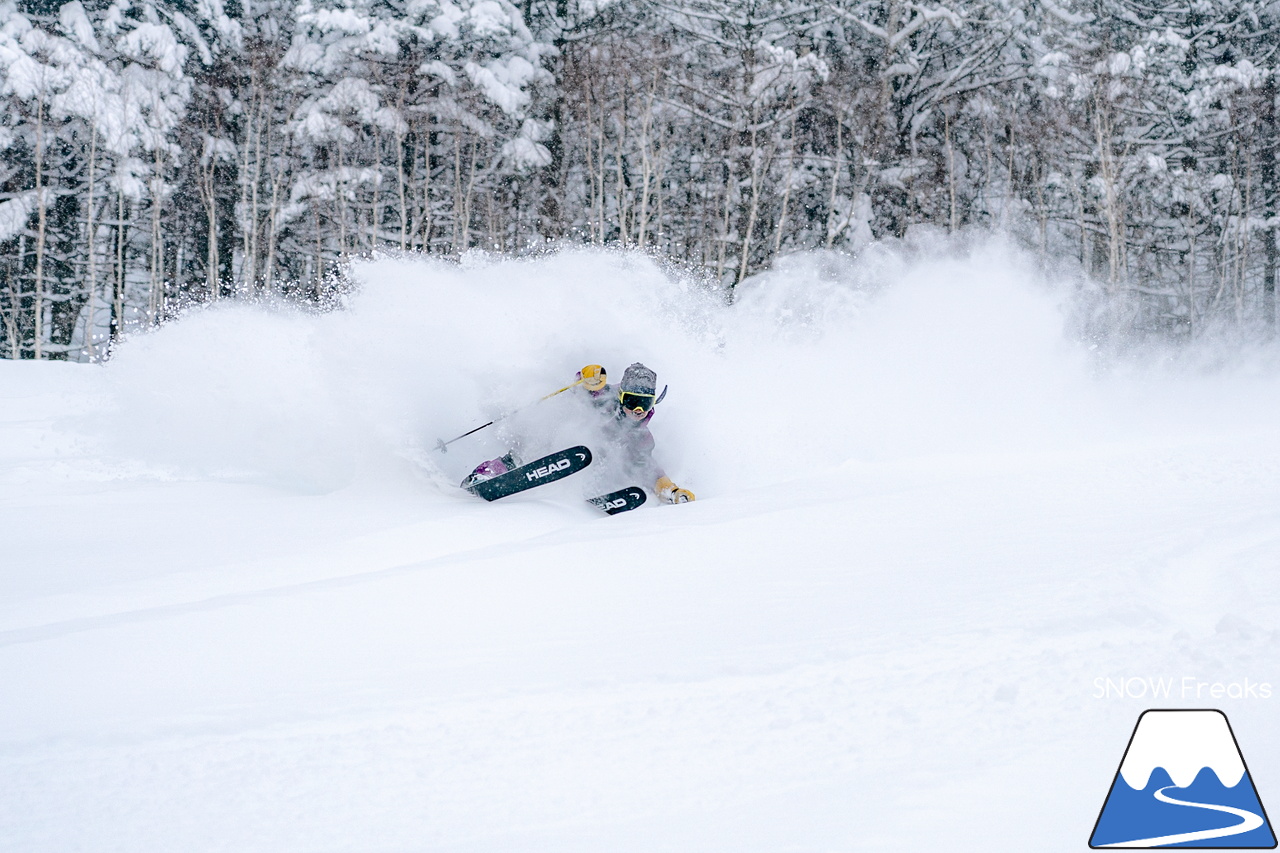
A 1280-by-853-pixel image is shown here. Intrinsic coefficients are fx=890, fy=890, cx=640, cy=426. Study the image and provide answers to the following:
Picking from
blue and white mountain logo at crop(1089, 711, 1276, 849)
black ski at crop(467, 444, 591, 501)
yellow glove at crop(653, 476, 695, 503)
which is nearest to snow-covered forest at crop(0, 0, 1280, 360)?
yellow glove at crop(653, 476, 695, 503)

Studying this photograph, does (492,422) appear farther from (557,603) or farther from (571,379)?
(557,603)

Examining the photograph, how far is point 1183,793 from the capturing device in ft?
6.94

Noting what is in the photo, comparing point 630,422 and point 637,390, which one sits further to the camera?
point 630,422

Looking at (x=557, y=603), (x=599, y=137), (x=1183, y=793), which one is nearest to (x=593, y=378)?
(x=557, y=603)

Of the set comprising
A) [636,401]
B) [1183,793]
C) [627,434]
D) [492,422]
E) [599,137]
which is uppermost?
[599,137]

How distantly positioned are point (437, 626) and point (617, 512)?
3.00 meters

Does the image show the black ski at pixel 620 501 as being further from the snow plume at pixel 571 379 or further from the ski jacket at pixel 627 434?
the snow plume at pixel 571 379

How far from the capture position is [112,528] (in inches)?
183

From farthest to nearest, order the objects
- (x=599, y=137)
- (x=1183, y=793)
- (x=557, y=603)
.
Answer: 1. (x=599, y=137)
2. (x=557, y=603)
3. (x=1183, y=793)

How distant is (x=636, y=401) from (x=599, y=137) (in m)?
14.5

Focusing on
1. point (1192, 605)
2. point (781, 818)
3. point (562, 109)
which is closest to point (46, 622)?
point (781, 818)

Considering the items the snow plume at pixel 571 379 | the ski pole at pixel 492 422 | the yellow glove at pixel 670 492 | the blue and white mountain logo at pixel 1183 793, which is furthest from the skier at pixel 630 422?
the blue and white mountain logo at pixel 1183 793

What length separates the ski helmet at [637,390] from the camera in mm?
6500

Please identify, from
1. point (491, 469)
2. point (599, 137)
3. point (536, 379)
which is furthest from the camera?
point (599, 137)
